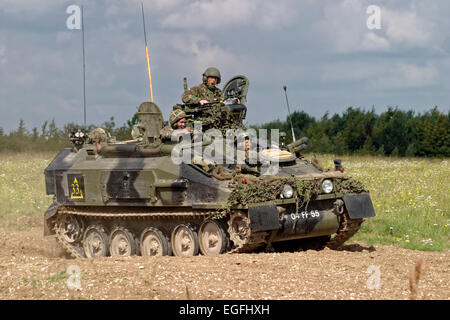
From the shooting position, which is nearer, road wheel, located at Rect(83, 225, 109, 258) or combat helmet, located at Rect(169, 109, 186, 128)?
combat helmet, located at Rect(169, 109, 186, 128)

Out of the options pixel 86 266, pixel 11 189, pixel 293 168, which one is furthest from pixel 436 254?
pixel 11 189

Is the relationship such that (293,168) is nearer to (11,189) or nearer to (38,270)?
(38,270)

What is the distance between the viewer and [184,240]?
13844 mm

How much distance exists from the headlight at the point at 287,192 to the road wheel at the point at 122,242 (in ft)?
11.7

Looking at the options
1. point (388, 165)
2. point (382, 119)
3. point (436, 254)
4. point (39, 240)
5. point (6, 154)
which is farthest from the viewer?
point (382, 119)

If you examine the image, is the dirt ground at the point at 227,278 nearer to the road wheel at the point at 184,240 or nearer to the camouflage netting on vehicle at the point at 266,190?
the camouflage netting on vehicle at the point at 266,190

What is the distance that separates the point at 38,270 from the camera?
11164 millimetres

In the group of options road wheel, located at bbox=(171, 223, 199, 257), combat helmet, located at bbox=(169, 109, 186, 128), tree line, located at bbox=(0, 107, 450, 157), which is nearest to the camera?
road wheel, located at bbox=(171, 223, 199, 257)

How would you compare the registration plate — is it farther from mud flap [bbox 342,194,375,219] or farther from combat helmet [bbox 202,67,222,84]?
combat helmet [bbox 202,67,222,84]

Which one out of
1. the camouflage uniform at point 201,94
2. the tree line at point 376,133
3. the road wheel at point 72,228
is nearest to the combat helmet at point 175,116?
the camouflage uniform at point 201,94

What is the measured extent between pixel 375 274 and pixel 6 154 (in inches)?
1005

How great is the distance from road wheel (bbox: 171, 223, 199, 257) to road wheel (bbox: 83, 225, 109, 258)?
6.74 ft

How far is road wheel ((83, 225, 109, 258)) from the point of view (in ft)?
50.7

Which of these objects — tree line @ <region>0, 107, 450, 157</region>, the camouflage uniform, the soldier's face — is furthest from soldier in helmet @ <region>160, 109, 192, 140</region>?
tree line @ <region>0, 107, 450, 157</region>
